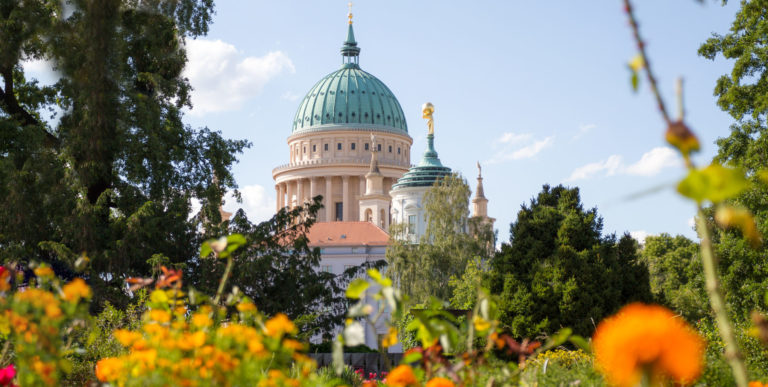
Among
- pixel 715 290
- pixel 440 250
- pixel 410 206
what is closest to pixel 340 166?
pixel 410 206

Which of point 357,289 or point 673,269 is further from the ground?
point 673,269

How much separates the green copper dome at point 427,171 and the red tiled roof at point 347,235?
4.23m

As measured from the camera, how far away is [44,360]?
3.89m

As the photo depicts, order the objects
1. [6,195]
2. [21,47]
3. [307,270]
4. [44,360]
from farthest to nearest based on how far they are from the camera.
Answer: [307,270]
[21,47]
[6,195]
[44,360]

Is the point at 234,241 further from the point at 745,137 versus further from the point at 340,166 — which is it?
the point at 340,166

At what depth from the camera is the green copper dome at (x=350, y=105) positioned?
95.5 m

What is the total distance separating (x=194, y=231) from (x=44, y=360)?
18820 millimetres

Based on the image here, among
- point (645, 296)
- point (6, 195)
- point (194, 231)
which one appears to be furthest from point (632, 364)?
point (645, 296)

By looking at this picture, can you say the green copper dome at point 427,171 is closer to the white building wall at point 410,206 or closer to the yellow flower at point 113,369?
the white building wall at point 410,206

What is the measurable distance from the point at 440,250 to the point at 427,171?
19786 millimetres

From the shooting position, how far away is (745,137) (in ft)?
76.7

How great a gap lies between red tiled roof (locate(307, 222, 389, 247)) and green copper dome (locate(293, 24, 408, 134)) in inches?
1082

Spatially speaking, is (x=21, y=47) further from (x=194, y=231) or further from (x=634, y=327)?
(x=634, y=327)

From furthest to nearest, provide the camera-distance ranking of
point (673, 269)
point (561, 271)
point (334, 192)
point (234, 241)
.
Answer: point (334, 192)
point (673, 269)
point (561, 271)
point (234, 241)
